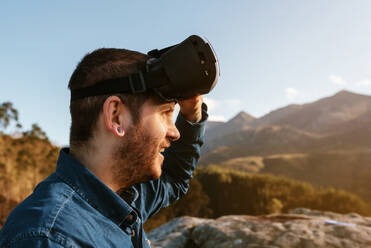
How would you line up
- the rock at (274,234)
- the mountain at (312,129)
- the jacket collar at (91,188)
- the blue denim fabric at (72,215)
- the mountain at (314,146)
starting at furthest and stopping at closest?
the mountain at (312,129)
the mountain at (314,146)
the rock at (274,234)
the jacket collar at (91,188)
the blue denim fabric at (72,215)

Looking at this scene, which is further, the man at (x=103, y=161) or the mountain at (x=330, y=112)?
the mountain at (x=330, y=112)

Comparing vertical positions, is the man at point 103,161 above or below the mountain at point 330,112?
above

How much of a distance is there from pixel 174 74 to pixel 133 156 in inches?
20.8

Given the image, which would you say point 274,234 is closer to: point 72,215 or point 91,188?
point 91,188

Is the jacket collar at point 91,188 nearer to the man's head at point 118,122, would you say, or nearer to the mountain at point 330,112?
the man's head at point 118,122

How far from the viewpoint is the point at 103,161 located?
4.71 feet

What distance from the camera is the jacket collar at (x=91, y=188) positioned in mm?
1291

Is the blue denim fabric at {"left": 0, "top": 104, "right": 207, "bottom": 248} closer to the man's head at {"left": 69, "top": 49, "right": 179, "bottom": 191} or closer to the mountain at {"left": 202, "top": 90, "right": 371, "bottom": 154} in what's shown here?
the man's head at {"left": 69, "top": 49, "right": 179, "bottom": 191}

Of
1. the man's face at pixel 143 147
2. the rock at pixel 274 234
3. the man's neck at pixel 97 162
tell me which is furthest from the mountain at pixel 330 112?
the man's neck at pixel 97 162

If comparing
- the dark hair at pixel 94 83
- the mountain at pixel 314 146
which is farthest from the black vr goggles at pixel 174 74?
the mountain at pixel 314 146

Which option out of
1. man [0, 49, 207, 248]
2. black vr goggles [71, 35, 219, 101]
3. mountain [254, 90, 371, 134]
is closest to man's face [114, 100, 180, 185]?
man [0, 49, 207, 248]

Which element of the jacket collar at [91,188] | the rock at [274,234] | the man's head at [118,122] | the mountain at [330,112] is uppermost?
the man's head at [118,122]

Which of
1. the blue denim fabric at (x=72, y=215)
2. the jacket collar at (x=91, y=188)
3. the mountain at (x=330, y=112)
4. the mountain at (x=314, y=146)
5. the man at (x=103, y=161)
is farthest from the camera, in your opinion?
the mountain at (x=330, y=112)

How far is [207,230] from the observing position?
4.06 meters
